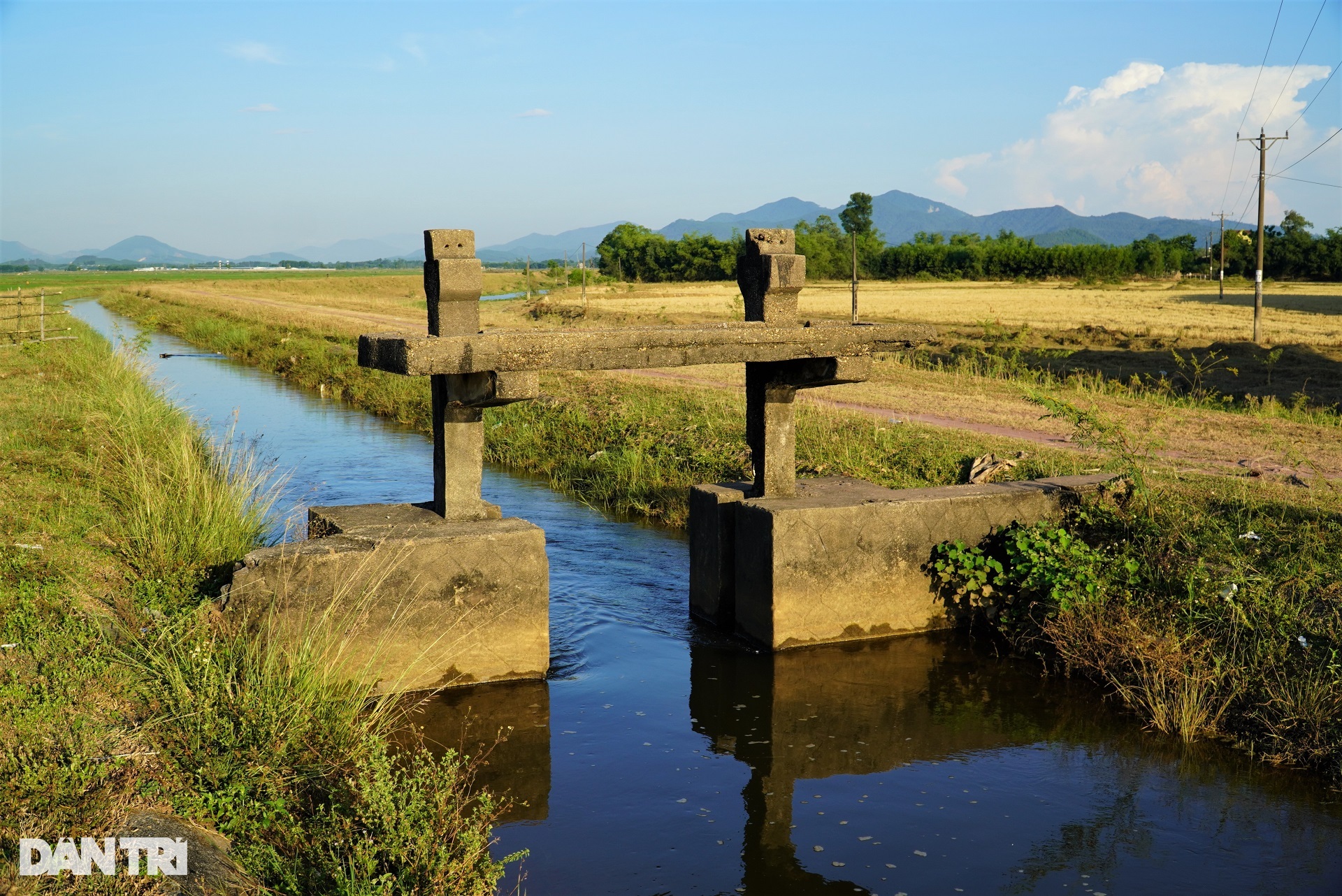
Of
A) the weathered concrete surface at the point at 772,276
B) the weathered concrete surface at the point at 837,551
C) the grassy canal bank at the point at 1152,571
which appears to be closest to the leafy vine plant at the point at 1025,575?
the grassy canal bank at the point at 1152,571

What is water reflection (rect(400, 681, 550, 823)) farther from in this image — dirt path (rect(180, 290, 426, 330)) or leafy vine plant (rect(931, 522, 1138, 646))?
dirt path (rect(180, 290, 426, 330))

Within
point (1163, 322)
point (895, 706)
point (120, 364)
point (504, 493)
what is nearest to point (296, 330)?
point (120, 364)

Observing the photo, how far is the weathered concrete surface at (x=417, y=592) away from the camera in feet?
20.8

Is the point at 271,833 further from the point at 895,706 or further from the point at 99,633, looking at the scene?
the point at 895,706

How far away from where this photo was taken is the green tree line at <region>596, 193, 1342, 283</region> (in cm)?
7362

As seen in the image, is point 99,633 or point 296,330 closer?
point 99,633

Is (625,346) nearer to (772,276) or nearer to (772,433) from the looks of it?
(772,276)

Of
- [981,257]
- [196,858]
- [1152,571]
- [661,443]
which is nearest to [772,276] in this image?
[1152,571]

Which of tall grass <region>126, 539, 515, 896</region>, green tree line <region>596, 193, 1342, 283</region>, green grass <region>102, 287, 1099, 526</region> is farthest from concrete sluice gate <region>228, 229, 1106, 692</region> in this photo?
green tree line <region>596, 193, 1342, 283</region>

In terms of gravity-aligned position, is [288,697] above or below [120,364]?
below

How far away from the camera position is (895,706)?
689cm

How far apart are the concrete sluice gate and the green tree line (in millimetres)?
67408

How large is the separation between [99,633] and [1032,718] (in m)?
5.48

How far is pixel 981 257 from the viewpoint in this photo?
273ft
